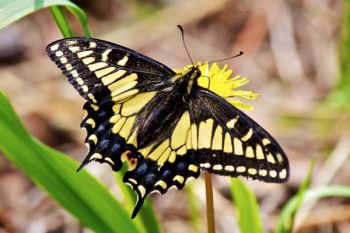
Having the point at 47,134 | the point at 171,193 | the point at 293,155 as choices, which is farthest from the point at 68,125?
the point at 293,155

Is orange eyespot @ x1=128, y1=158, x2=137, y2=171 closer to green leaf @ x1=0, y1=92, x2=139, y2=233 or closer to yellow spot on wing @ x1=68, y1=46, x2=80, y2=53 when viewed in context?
green leaf @ x1=0, y1=92, x2=139, y2=233

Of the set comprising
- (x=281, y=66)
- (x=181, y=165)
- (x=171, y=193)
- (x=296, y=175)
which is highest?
(x=281, y=66)

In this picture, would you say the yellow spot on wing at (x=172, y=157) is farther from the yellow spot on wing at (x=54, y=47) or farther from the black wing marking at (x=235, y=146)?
the yellow spot on wing at (x=54, y=47)

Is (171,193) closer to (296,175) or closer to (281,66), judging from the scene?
(296,175)

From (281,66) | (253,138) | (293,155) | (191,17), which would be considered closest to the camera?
(253,138)

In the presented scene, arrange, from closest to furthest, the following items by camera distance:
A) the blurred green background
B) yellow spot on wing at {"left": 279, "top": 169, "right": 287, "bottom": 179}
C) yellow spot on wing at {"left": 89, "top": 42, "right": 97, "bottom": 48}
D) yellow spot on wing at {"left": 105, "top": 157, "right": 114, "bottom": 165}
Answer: yellow spot on wing at {"left": 279, "top": 169, "right": 287, "bottom": 179} → yellow spot on wing at {"left": 105, "top": 157, "right": 114, "bottom": 165} → yellow spot on wing at {"left": 89, "top": 42, "right": 97, "bottom": 48} → the blurred green background

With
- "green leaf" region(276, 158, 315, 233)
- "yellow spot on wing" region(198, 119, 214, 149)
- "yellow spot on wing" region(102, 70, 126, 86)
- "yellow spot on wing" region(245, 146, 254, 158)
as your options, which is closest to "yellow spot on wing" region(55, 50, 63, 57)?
"yellow spot on wing" region(102, 70, 126, 86)
